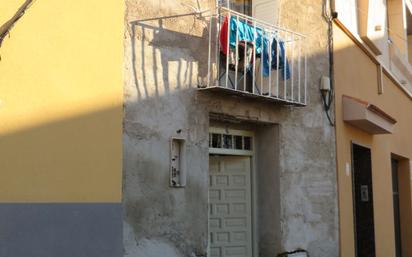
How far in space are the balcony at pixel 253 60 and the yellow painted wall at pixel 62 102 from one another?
5.06 feet

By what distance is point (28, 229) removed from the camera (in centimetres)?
500

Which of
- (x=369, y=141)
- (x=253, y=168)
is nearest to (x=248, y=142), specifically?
(x=253, y=168)

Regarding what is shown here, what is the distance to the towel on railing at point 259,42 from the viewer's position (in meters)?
7.08

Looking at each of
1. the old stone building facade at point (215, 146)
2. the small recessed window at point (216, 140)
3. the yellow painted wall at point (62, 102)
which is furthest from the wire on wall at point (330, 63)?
the yellow painted wall at point (62, 102)

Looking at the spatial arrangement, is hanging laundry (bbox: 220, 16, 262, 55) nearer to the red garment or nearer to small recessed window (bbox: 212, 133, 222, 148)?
the red garment

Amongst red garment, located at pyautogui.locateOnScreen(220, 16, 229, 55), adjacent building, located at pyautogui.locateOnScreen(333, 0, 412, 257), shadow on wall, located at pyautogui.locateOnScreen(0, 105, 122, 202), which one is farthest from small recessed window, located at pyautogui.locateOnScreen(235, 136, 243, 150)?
shadow on wall, located at pyautogui.locateOnScreen(0, 105, 122, 202)

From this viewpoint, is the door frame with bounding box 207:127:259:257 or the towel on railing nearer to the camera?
the towel on railing

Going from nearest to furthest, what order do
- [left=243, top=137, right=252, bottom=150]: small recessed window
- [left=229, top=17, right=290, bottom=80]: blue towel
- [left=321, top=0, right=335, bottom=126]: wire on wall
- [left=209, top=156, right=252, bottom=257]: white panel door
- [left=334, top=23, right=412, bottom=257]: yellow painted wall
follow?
1. [left=229, top=17, right=290, bottom=80]: blue towel
2. [left=209, top=156, right=252, bottom=257]: white panel door
3. [left=243, top=137, right=252, bottom=150]: small recessed window
4. [left=321, top=0, right=335, bottom=126]: wire on wall
5. [left=334, top=23, right=412, bottom=257]: yellow painted wall

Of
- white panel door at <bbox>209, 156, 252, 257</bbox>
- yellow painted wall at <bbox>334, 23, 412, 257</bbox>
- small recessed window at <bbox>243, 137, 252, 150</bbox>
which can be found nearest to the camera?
white panel door at <bbox>209, 156, 252, 257</bbox>

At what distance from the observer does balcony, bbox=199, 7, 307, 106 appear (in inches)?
278

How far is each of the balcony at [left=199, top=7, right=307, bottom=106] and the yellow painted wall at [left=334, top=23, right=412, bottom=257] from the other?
1650mm

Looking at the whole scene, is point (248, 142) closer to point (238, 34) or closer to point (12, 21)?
point (238, 34)

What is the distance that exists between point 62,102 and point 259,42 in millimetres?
3114

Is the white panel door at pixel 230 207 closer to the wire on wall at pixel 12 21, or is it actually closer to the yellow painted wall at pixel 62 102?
the yellow painted wall at pixel 62 102
